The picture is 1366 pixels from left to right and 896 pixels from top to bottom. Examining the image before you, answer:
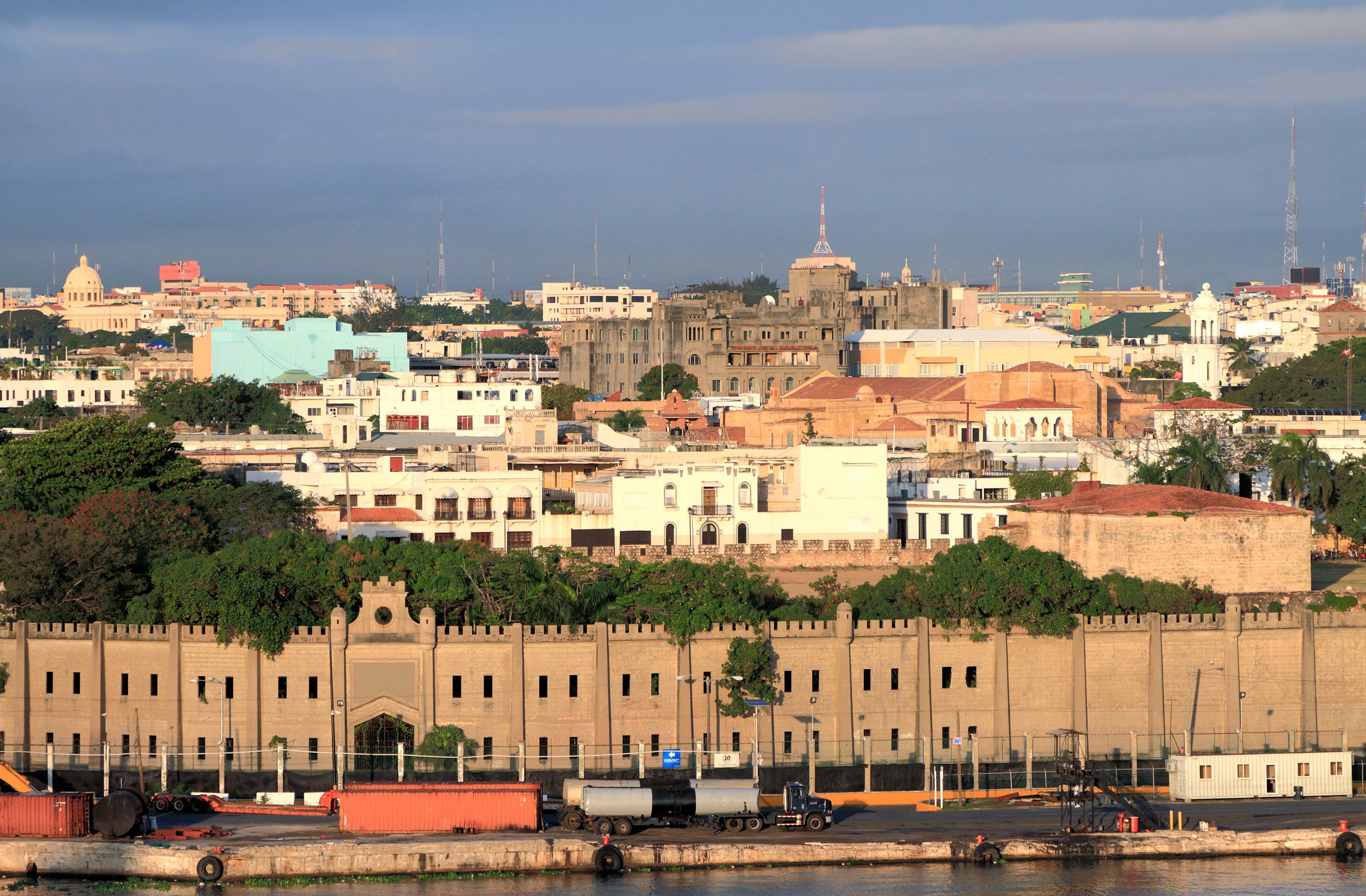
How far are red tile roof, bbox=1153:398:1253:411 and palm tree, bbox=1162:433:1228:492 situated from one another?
Answer: 92.9 feet

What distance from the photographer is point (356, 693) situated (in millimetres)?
58031

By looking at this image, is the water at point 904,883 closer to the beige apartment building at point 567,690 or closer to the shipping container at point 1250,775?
the shipping container at point 1250,775

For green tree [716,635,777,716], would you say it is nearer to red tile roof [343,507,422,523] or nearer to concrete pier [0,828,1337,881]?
concrete pier [0,828,1337,881]

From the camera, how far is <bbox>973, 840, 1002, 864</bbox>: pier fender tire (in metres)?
51.4

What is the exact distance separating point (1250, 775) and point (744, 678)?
1296 centimetres

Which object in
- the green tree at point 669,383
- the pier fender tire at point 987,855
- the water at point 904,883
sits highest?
the green tree at point 669,383

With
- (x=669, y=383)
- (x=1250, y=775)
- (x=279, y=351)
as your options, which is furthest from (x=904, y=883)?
(x=279, y=351)

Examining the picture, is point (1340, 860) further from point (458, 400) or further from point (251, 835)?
point (458, 400)

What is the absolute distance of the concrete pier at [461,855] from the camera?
49875mm

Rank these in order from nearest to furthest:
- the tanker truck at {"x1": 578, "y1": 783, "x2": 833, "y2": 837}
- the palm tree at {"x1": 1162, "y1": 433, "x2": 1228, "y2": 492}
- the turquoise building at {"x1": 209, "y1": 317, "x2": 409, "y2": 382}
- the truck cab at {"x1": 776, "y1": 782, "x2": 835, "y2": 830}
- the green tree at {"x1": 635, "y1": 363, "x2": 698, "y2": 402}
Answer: the tanker truck at {"x1": 578, "y1": 783, "x2": 833, "y2": 837}
the truck cab at {"x1": 776, "y1": 782, "x2": 835, "y2": 830}
the palm tree at {"x1": 1162, "y1": 433, "x2": 1228, "y2": 492}
the green tree at {"x1": 635, "y1": 363, "x2": 698, "y2": 402}
the turquoise building at {"x1": 209, "y1": 317, "x2": 409, "y2": 382}

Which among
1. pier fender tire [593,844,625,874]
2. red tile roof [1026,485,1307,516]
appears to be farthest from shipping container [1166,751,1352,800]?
pier fender tire [593,844,625,874]

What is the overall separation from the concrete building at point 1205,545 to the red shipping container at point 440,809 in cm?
2208

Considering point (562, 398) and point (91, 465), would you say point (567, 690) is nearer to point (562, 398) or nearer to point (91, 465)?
point (91, 465)

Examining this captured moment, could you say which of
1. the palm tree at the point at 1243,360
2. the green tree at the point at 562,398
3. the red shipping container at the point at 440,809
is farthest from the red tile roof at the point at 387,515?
the palm tree at the point at 1243,360
